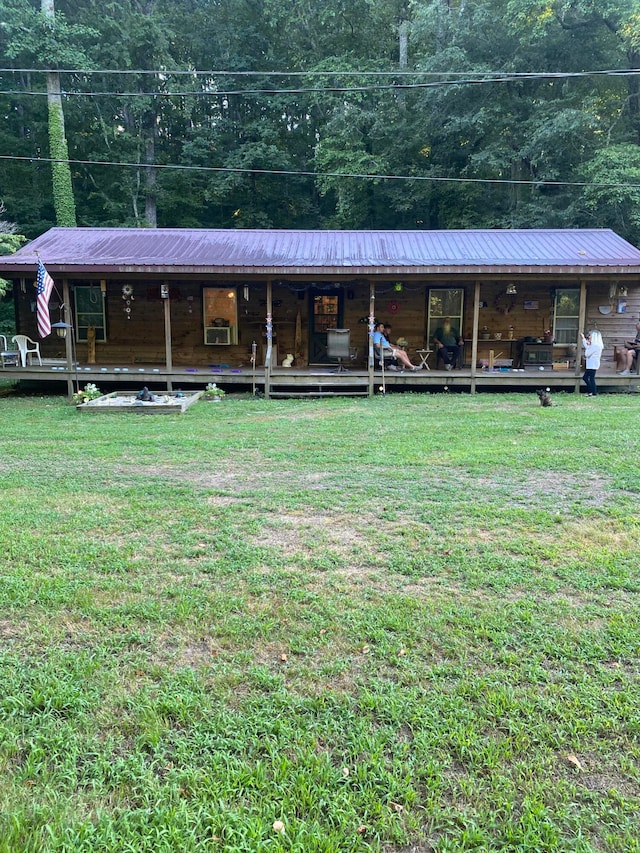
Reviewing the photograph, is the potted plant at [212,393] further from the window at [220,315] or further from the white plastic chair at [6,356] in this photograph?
the white plastic chair at [6,356]

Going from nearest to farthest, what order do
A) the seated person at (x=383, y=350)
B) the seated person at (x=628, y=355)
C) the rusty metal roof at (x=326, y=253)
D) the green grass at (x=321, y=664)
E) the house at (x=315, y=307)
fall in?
the green grass at (x=321, y=664) < the rusty metal roof at (x=326, y=253) < the seated person at (x=383, y=350) < the seated person at (x=628, y=355) < the house at (x=315, y=307)

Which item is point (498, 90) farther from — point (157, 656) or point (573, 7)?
point (157, 656)

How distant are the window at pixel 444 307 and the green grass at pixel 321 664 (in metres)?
8.78

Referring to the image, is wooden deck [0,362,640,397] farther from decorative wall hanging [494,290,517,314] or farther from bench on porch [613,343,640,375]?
decorative wall hanging [494,290,517,314]

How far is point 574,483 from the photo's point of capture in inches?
217

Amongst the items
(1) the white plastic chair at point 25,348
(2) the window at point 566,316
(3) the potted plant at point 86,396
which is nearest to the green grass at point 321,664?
(3) the potted plant at point 86,396

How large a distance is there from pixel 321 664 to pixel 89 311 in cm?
1343

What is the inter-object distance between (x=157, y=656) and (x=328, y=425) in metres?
6.21

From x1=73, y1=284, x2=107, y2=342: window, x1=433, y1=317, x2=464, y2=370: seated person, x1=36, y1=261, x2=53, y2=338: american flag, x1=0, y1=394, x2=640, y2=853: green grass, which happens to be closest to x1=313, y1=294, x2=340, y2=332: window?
x1=433, y1=317, x2=464, y2=370: seated person

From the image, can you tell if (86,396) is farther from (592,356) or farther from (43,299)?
(592,356)

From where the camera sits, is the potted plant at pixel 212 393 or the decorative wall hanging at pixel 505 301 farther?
the decorative wall hanging at pixel 505 301

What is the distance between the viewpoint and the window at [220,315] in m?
14.1

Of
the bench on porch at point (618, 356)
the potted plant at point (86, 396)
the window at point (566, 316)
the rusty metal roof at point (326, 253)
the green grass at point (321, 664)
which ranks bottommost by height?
the green grass at point (321, 664)

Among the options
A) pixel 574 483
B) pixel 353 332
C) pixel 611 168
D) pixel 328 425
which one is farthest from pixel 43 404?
pixel 611 168
